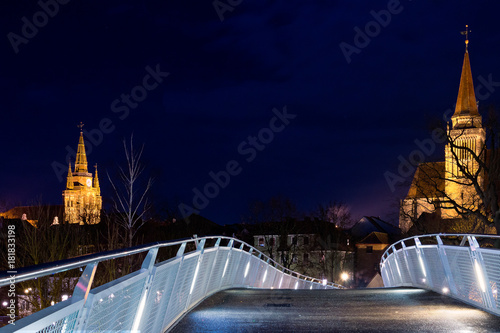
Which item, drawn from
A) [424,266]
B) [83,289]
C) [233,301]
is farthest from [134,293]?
[424,266]

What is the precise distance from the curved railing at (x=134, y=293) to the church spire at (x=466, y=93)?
116320mm

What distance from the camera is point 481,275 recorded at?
376 inches

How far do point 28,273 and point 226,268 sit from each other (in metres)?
11.6

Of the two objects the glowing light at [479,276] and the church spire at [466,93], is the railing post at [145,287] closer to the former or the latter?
the glowing light at [479,276]

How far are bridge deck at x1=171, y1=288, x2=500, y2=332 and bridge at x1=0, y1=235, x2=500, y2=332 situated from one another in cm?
1

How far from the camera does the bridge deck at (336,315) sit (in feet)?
26.2

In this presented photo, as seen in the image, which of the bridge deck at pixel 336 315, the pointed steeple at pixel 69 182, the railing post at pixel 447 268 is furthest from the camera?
the pointed steeple at pixel 69 182

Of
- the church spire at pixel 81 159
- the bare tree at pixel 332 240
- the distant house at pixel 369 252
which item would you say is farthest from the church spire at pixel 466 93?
the church spire at pixel 81 159

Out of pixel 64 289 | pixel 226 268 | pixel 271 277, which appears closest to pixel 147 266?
pixel 226 268

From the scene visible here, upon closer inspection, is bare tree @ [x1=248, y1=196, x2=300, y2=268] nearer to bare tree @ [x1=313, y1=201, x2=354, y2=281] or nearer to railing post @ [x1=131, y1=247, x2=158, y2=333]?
bare tree @ [x1=313, y1=201, x2=354, y2=281]

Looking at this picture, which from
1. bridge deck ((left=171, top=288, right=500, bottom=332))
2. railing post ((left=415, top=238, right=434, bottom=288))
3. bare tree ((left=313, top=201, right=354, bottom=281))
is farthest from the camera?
bare tree ((left=313, top=201, right=354, bottom=281))

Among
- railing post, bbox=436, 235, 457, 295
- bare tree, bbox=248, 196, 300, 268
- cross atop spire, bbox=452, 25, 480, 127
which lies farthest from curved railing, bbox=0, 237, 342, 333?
cross atop spire, bbox=452, 25, 480, 127

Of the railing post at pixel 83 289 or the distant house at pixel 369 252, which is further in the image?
the distant house at pixel 369 252

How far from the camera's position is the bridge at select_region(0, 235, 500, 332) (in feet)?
13.8
